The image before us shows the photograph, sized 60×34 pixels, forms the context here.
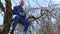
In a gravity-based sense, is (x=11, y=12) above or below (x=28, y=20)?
above

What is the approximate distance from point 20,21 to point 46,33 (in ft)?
23.7

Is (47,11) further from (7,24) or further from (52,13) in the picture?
(7,24)

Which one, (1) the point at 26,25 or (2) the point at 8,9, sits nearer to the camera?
(2) the point at 8,9

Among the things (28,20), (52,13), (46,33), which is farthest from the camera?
(46,33)

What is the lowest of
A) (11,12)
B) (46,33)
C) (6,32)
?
(46,33)

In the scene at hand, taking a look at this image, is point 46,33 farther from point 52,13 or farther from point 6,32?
point 6,32

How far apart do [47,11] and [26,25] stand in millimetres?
1306

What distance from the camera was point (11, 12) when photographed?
6.73 meters

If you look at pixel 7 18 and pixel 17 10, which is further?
pixel 17 10

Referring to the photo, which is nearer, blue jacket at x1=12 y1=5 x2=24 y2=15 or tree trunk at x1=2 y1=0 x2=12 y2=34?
tree trunk at x1=2 y1=0 x2=12 y2=34

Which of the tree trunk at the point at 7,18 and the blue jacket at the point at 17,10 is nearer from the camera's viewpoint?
the tree trunk at the point at 7,18

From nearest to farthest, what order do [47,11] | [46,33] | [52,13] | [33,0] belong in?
[47,11] → [52,13] → [33,0] → [46,33]

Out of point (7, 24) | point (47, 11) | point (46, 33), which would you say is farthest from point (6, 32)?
point (46, 33)

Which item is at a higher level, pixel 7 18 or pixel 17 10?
pixel 17 10
